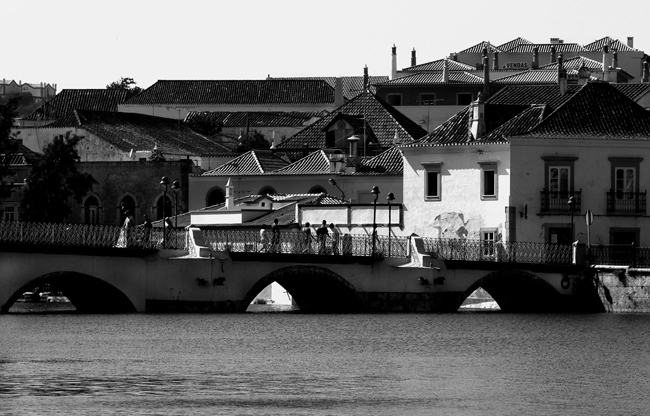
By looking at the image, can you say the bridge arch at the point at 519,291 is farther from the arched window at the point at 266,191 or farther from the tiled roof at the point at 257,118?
A: the tiled roof at the point at 257,118

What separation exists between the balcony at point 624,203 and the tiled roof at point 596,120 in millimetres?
2167

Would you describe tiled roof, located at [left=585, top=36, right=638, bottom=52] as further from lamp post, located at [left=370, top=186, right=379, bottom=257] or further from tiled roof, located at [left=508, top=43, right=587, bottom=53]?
lamp post, located at [left=370, top=186, right=379, bottom=257]

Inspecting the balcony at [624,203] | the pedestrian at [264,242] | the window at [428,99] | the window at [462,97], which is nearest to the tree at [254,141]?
the window at [428,99]

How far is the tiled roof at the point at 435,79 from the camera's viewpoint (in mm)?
134875

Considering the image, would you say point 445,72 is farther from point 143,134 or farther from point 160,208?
point 160,208

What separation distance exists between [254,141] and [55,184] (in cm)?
3233

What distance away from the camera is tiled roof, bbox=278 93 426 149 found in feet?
355

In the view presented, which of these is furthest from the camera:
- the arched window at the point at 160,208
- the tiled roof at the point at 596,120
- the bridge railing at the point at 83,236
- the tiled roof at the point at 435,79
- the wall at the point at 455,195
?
the tiled roof at the point at 435,79

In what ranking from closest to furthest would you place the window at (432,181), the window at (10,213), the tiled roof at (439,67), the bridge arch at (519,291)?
the bridge arch at (519,291) → the window at (432,181) → the window at (10,213) → the tiled roof at (439,67)

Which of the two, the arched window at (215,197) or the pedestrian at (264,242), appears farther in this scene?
the arched window at (215,197)

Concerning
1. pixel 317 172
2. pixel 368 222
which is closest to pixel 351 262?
pixel 368 222

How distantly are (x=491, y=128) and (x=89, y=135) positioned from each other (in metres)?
43.9

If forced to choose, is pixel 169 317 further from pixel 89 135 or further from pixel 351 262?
pixel 89 135

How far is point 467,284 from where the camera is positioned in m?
73.5
